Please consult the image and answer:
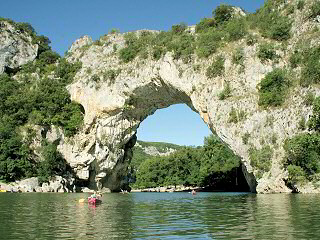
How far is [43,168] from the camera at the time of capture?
169ft

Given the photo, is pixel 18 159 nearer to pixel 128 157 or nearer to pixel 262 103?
pixel 128 157

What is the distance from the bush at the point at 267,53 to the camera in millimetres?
42281

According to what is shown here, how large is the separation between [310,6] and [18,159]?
132 feet

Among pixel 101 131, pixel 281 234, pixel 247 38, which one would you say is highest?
pixel 247 38

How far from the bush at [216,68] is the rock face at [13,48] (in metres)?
36.2

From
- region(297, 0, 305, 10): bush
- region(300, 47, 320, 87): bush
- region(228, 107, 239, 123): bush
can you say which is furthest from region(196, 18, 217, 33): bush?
region(300, 47, 320, 87): bush

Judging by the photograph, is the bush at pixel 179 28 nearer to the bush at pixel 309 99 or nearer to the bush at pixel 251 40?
the bush at pixel 251 40

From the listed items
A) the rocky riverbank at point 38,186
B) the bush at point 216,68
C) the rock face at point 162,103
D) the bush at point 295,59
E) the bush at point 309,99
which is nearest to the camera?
the bush at point 309,99

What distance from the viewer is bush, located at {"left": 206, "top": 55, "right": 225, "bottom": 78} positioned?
44.1 m

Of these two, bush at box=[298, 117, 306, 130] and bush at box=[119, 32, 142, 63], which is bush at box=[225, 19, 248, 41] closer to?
bush at box=[119, 32, 142, 63]

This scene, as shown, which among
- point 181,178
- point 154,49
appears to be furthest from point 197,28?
point 181,178

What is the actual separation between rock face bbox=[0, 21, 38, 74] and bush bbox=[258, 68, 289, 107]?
4297 cm

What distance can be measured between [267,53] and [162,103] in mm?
17051

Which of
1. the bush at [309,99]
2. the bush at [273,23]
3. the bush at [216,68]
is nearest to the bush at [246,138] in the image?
the bush at [309,99]
